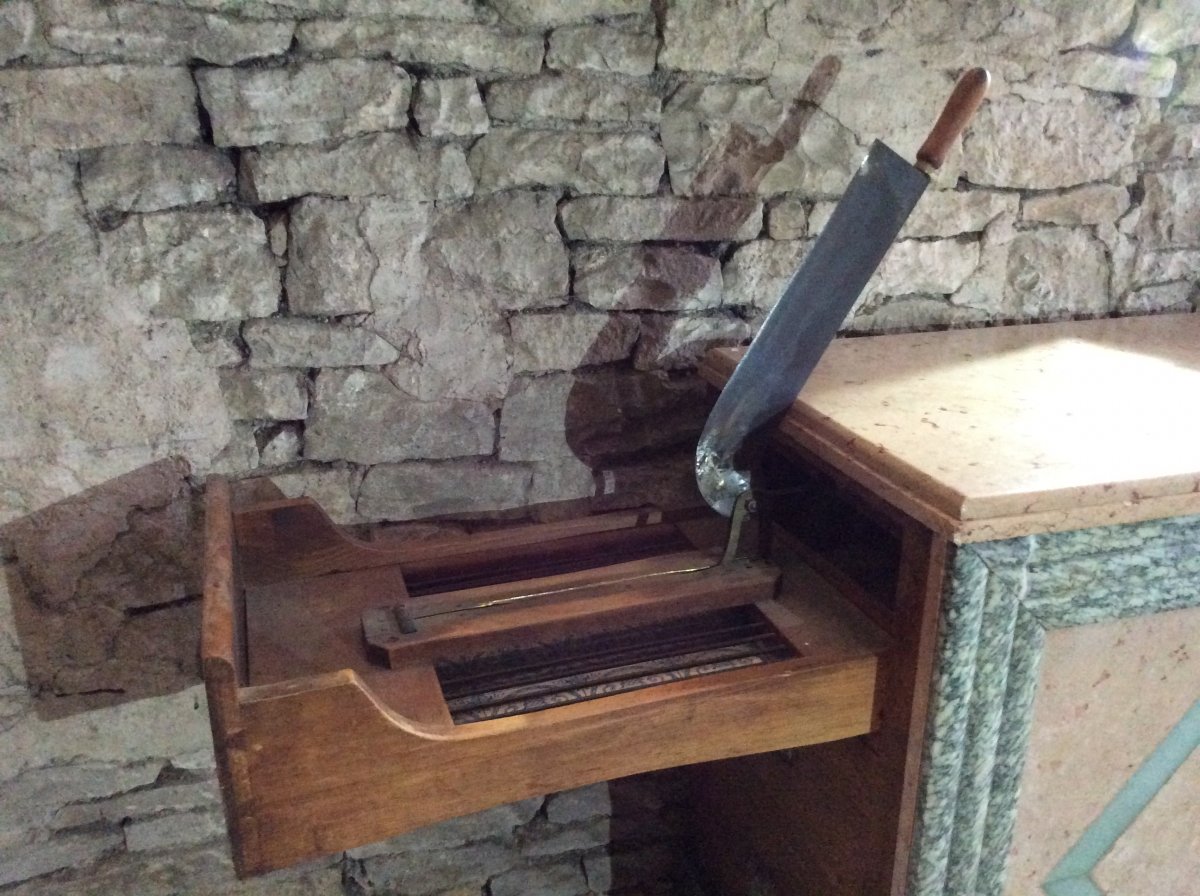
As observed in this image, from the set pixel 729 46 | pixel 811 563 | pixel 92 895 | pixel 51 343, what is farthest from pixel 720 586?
pixel 92 895

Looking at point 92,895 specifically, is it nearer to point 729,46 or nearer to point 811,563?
point 811,563

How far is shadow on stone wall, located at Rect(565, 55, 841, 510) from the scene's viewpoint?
153 centimetres

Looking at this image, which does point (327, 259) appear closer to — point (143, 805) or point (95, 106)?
point (95, 106)

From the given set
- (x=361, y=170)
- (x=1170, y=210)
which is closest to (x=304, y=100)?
(x=361, y=170)

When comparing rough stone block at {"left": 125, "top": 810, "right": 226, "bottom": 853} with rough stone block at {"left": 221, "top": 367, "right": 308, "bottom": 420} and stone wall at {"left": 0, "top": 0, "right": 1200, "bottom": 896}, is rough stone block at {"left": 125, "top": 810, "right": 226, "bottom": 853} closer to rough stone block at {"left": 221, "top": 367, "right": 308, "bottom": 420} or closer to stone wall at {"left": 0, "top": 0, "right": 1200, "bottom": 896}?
stone wall at {"left": 0, "top": 0, "right": 1200, "bottom": 896}

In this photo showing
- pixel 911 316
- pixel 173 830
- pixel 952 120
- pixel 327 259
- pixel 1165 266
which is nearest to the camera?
pixel 952 120

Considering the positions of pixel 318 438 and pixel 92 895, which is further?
pixel 92 895

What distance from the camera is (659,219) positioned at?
1.52m

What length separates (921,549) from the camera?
1077 millimetres

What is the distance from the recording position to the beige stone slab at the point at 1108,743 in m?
1.13

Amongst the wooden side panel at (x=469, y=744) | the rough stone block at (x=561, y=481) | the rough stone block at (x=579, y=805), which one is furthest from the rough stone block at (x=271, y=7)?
the rough stone block at (x=579, y=805)

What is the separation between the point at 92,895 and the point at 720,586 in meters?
1.18

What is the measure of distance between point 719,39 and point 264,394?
34.2 inches

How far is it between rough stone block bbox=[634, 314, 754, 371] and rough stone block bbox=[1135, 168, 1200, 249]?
2.66 ft
